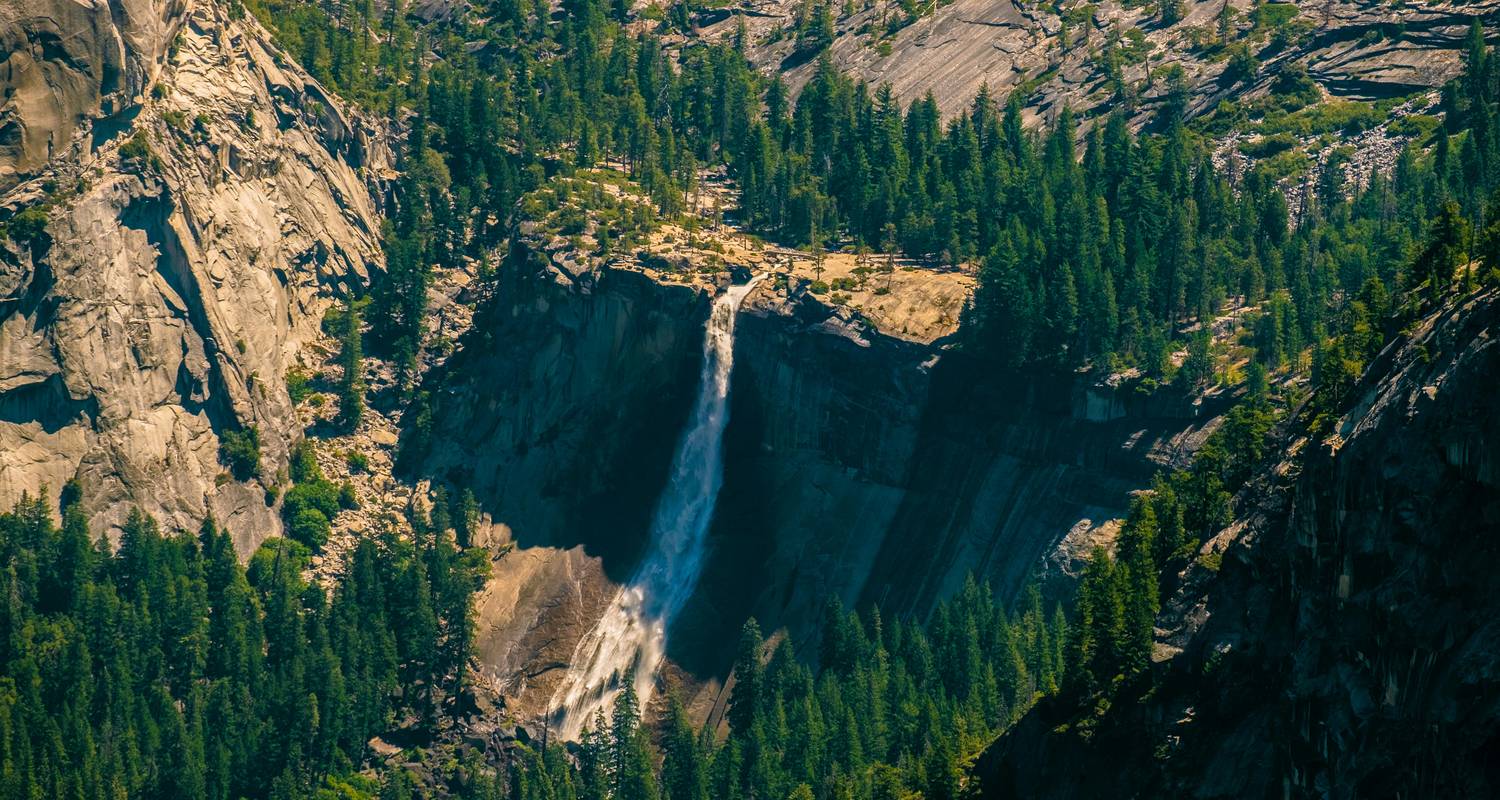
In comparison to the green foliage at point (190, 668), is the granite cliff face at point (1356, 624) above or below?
Result: above

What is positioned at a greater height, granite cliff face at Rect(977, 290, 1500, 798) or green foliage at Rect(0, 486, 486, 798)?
granite cliff face at Rect(977, 290, 1500, 798)

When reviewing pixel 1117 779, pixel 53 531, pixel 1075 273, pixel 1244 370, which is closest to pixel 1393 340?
pixel 1117 779

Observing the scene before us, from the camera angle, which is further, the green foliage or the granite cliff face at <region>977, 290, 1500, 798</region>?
the green foliage

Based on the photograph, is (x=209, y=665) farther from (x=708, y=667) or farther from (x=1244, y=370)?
(x=1244, y=370)

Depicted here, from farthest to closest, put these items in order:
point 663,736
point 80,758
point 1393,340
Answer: point 663,736 → point 80,758 → point 1393,340

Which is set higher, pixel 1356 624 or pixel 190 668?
pixel 1356 624

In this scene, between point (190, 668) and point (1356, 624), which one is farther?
point (190, 668)

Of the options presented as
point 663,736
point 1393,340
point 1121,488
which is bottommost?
point 663,736

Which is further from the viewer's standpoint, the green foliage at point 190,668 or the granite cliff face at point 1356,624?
the green foliage at point 190,668
